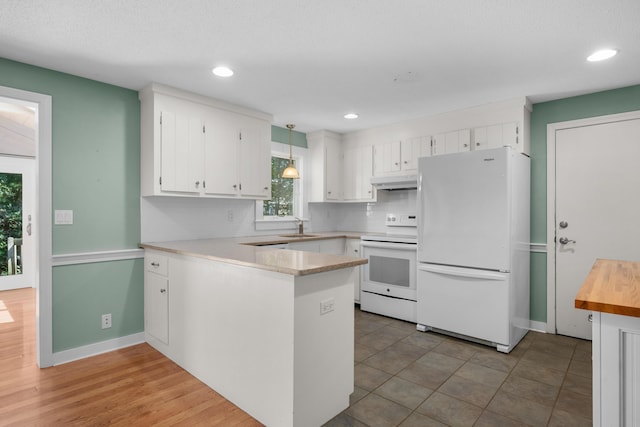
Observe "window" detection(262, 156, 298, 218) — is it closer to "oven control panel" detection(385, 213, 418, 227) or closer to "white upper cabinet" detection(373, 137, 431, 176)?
"white upper cabinet" detection(373, 137, 431, 176)

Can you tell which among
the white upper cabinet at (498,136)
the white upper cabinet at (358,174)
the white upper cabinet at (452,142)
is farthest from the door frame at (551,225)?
the white upper cabinet at (358,174)

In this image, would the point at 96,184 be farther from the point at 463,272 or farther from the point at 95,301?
the point at 463,272

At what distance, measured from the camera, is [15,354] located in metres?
2.87

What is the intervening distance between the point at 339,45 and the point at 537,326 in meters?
3.36

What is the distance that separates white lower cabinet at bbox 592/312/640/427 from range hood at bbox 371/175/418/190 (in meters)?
2.77

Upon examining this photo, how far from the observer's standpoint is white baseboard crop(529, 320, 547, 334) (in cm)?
348

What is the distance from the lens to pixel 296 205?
4832 millimetres

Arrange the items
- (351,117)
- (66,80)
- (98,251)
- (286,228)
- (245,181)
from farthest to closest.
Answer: (286,228)
(351,117)
(245,181)
(98,251)
(66,80)

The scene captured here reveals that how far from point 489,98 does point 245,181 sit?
2.63m

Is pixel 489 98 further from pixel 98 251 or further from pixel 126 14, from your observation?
pixel 98 251

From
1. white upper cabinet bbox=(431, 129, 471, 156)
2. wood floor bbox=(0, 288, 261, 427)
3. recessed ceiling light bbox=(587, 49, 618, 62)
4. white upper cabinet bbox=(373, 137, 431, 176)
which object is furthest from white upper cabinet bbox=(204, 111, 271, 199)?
recessed ceiling light bbox=(587, 49, 618, 62)

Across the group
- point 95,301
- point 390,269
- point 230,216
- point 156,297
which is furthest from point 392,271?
point 95,301

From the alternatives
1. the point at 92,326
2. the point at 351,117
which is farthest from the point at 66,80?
the point at 351,117

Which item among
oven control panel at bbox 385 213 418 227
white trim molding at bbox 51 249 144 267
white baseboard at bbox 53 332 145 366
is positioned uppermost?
oven control panel at bbox 385 213 418 227
